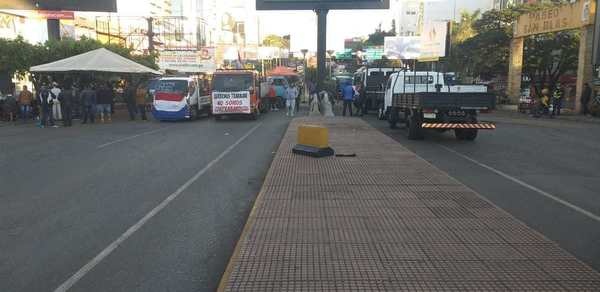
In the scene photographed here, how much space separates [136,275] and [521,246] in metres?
3.75

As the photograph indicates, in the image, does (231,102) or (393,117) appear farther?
(231,102)

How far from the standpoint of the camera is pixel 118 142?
1537 cm

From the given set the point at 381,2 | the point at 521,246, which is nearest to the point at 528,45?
the point at 381,2

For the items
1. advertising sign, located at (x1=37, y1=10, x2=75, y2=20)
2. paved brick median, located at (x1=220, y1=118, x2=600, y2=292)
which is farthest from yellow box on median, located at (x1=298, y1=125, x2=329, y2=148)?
advertising sign, located at (x1=37, y1=10, x2=75, y2=20)

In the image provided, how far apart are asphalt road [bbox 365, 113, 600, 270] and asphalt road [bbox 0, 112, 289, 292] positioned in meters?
3.72

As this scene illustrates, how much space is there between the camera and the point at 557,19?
27.9 m

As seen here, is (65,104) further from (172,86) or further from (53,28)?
(53,28)

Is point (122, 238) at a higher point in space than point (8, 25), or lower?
lower

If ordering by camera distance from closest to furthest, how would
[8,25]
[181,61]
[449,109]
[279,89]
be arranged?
[449,109] → [279,89] → [8,25] → [181,61]

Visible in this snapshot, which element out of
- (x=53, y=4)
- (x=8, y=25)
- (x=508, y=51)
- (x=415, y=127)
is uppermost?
(x=53, y=4)

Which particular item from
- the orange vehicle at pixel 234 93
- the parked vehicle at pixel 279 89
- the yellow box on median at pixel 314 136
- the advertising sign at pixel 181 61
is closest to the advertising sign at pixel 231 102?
the orange vehicle at pixel 234 93

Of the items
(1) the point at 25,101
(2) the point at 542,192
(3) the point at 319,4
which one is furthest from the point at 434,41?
(2) the point at 542,192

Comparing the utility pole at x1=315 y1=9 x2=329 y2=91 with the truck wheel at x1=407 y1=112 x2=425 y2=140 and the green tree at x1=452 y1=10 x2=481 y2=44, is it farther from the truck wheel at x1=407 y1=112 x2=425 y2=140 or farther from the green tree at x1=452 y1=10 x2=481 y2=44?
the truck wheel at x1=407 y1=112 x2=425 y2=140

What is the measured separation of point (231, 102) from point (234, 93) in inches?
16.4
